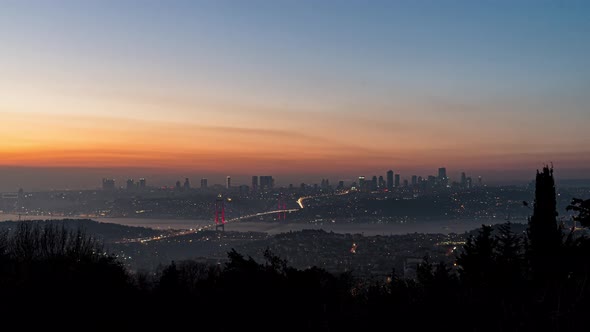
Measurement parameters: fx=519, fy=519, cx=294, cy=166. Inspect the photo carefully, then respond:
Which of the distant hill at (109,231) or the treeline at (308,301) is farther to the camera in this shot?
the distant hill at (109,231)

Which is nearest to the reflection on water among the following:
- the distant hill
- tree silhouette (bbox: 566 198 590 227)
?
the distant hill

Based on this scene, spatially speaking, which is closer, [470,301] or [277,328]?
[470,301]

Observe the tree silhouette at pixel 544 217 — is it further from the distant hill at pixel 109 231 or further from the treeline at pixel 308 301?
the distant hill at pixel 109 231

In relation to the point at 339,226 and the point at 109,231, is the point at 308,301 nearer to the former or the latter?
the point at 109,231

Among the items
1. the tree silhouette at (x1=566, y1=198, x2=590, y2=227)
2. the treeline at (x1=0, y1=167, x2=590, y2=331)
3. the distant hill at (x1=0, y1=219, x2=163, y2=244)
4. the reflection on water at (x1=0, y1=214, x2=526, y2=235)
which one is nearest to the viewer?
the treeline at (x1=0, y1=167, x2=590, y2=331)

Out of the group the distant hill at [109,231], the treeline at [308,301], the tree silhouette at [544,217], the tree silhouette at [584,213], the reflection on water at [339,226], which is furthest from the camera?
the reflection on water at [339,226]

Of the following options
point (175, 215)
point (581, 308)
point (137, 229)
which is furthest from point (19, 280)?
point (175, 215)

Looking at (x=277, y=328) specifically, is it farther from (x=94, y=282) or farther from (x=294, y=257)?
(x=294, y=257)

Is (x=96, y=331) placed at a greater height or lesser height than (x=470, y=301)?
lesser

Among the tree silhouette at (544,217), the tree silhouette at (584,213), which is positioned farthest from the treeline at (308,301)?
the tree silhouette at (544,217)

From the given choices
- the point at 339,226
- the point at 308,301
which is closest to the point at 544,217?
the point at 308,301

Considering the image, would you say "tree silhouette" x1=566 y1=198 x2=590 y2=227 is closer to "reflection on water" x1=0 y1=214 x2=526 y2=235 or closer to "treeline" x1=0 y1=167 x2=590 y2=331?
"treeline" x1=0 y1=167 x2=590 y2=331
